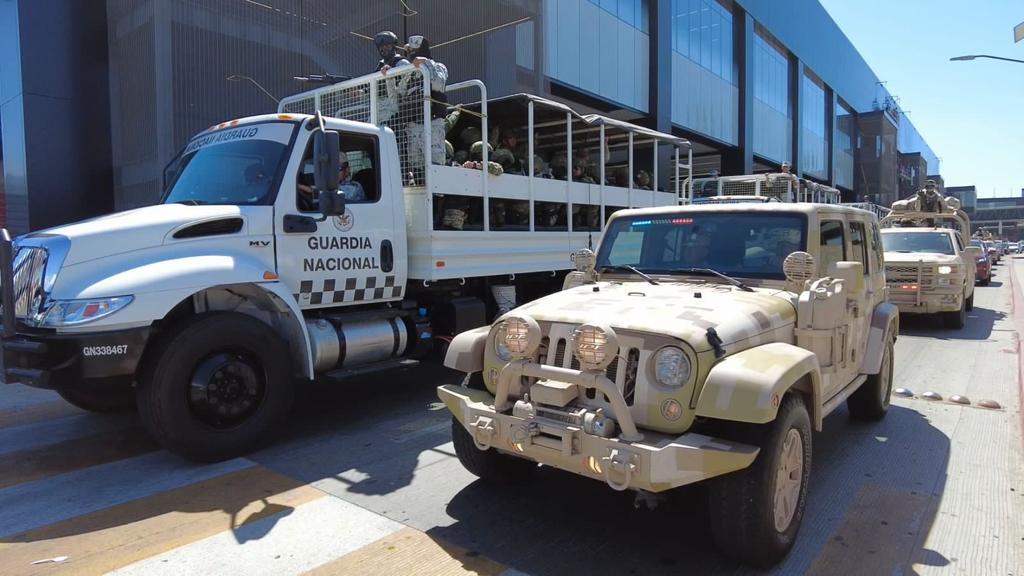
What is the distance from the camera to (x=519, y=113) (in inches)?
310

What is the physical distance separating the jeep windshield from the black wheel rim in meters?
2.82

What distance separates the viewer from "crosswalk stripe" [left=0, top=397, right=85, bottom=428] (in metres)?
5.93

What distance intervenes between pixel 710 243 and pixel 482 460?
2.22 metres

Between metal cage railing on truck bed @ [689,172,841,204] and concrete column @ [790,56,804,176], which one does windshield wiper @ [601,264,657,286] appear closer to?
metal cage railing on truck bed @ [689,172,841,204]

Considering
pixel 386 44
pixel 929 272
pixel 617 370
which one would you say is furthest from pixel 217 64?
pixel 929 272

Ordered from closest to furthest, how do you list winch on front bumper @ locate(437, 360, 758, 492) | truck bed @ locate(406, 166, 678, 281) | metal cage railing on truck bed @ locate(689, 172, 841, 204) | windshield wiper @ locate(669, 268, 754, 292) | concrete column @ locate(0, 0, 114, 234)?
winch on front bumper @ locate(437, 360, 758, 492)
windshield wiper @ locate(669, 268, 754, 292)
truck bed @ locate(406, 166, 678, 281)
concrete column @ locate(0, 0, 114, 234)
metal cage railing on truck bed @ locate(689, 172, 841, 204)

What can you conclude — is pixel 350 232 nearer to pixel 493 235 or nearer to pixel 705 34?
pixel 493 235

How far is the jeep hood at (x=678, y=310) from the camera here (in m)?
3.33

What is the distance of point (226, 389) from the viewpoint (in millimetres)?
4840

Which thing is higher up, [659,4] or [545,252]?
[659,4]

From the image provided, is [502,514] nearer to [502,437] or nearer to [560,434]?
[502,437]

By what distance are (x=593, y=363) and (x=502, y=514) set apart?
1273 mm

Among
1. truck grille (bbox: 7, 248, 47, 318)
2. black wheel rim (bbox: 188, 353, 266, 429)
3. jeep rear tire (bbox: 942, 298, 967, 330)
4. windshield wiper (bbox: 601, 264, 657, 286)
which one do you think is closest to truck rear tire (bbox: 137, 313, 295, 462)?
black wheel rim (bbox: 188, 353, 266, 429)

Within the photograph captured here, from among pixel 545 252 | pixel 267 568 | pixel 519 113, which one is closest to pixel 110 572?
pixel 267 568
